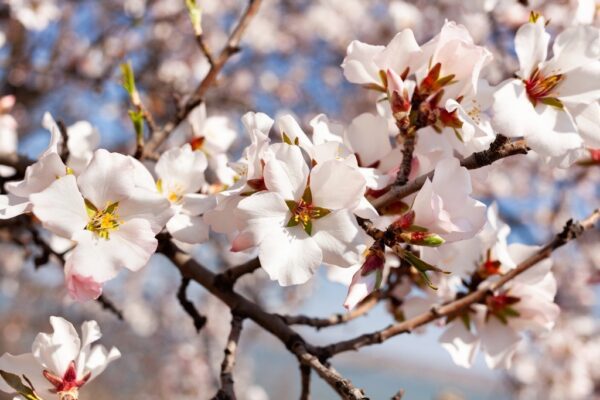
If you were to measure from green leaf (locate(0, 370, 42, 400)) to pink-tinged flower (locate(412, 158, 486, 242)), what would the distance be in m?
0.60

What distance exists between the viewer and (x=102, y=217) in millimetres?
793

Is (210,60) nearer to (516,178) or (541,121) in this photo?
(541,121)

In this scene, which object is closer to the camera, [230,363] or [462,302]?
[230,363]

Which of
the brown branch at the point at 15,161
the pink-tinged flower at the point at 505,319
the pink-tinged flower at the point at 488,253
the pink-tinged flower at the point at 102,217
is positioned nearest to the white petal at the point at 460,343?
the pink-tinged flower at the point at 505,319

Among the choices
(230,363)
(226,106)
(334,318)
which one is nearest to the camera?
(230,363)

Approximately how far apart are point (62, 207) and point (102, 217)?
7 cm

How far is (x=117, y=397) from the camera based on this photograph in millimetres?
10883

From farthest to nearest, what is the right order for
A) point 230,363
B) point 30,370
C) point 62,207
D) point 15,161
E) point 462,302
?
point 15,161 < point 462,302 < point 230,363 < point 30,370 < point 62,207

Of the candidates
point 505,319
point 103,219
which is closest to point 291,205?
point 103,219

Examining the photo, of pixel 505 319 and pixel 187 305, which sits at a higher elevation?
pixel 505 319

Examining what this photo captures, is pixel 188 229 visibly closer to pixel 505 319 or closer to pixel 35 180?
pixel 35 180


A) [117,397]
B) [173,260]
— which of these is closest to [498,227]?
[173,260]

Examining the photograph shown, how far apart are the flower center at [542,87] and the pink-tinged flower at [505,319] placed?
15.0 inches

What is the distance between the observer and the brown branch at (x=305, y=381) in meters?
1.01
